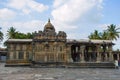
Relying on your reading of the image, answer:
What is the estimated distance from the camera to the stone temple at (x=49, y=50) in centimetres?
5747

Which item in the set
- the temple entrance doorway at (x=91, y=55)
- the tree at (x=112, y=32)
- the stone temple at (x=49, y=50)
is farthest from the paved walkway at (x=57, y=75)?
the tree at (x=112, y=32)

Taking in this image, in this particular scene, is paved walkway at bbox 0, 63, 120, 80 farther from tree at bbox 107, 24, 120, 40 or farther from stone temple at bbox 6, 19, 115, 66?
tree at bbox 107, 24, 120, 40

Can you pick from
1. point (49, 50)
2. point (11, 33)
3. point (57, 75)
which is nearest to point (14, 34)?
point (11, 33)

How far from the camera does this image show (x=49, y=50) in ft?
190

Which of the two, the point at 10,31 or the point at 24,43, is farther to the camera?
the point at 10,31

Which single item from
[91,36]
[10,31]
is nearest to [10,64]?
[10,31]

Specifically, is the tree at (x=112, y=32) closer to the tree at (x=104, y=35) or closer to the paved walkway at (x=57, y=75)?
the tree at (x=104, y=35)

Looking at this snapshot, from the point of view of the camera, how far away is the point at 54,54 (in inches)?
2270

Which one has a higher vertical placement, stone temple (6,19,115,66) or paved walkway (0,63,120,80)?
stone temple (6,19,115,66)

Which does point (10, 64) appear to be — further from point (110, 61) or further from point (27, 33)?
point (27, 33)

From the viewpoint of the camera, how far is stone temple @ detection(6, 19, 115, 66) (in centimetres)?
5747

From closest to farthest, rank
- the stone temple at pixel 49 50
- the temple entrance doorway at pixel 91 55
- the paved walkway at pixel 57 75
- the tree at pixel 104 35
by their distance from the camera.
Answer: the paved walkway at pixel 57 75
the stone temple at pixel 49 50
the temple entrance doorway at pixel 91 55
the tree at pixel 104 35

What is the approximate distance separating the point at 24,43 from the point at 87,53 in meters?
17.0

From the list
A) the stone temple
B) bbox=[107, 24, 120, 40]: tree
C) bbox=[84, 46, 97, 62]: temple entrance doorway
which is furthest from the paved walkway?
bbox=[107, 24, 120, 40]: tree
